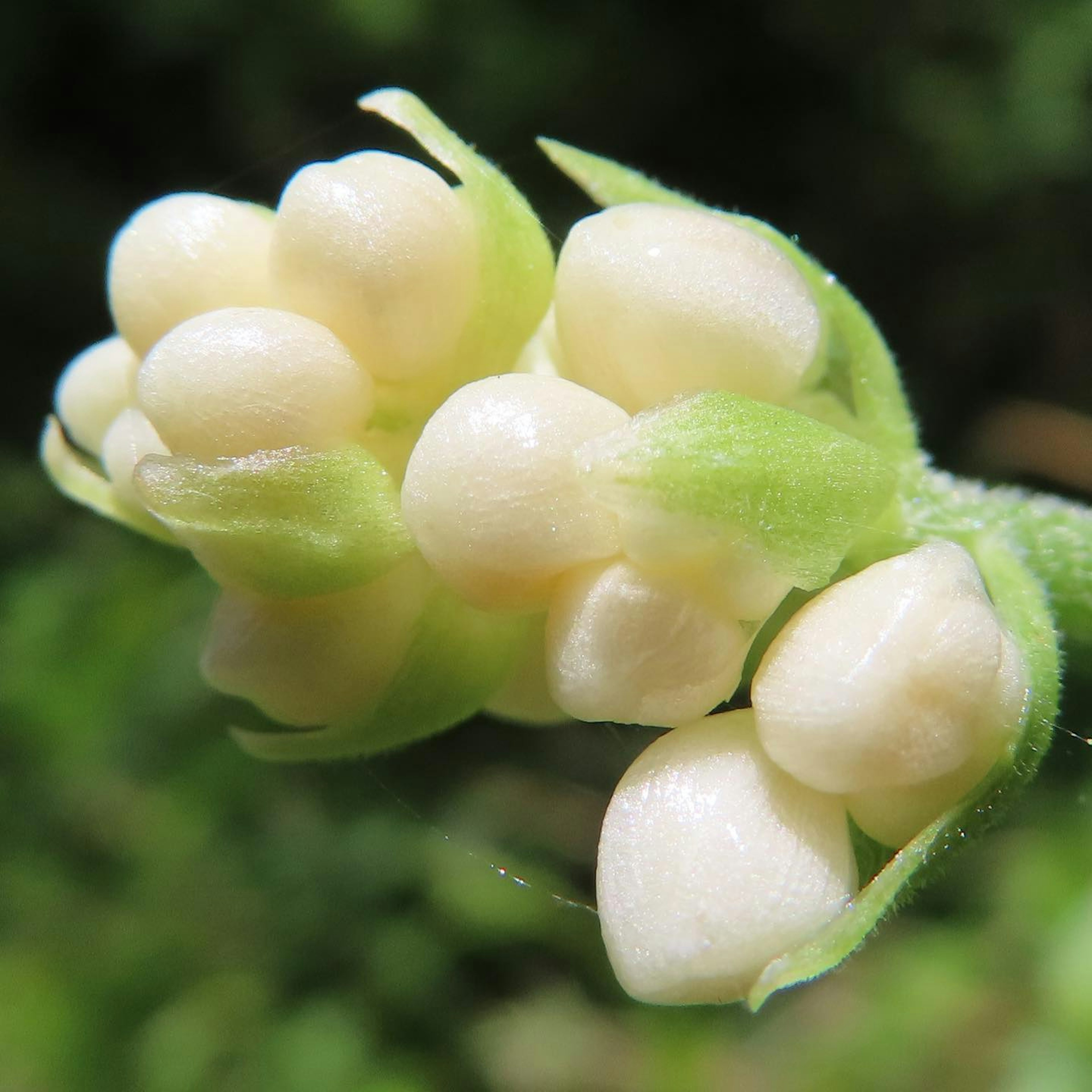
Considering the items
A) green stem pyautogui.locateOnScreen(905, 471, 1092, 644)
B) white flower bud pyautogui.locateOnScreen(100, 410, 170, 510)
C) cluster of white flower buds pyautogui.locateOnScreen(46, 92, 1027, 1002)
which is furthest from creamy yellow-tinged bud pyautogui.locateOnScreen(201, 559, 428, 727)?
green stem pyautogui.locateOnScreen(905, 471, 1092, 644)

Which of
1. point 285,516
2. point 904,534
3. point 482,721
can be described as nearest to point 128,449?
point 285,516

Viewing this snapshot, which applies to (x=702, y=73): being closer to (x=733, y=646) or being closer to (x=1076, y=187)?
(x=1076, y=187)

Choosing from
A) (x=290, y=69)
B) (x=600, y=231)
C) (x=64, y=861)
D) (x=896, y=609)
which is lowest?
(x=64, y=861)

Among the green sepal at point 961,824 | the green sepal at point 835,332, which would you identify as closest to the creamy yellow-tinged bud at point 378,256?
the green sepal at point 835,332

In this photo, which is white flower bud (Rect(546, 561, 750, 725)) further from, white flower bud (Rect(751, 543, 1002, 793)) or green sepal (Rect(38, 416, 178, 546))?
green sepal (Rect(38, 416, 178, 546))

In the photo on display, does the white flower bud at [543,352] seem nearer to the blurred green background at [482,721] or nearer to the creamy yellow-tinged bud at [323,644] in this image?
the creamy yellow-tinged bud at [323,644]

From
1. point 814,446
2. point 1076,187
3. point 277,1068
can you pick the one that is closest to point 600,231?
point 814,446
